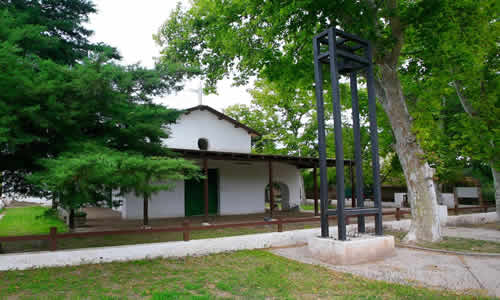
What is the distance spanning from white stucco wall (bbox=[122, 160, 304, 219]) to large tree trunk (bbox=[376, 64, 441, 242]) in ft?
28.2

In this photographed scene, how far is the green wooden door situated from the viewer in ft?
50.3

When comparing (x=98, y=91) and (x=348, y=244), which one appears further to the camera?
(x=348, y=244)

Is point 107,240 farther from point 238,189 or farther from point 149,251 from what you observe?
point 238,189

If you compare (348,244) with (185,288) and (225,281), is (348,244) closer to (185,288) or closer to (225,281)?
(225,281)

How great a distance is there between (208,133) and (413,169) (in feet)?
33.4

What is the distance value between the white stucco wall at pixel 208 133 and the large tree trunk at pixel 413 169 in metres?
9.21

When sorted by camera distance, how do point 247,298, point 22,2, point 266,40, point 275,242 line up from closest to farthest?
1. point 247,298
2. point 22,2
3. point 275,242
4. point 266,40

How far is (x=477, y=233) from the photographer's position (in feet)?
36.0

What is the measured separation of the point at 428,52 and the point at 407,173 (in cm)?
389

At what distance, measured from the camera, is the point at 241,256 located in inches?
301

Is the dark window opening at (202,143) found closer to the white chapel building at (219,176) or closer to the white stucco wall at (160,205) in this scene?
the white chapel building at (219,176)

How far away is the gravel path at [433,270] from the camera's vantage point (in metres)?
5.30

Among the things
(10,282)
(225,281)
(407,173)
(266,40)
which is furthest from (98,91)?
(407,173)

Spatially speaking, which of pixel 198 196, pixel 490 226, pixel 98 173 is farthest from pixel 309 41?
pixel 490 226
